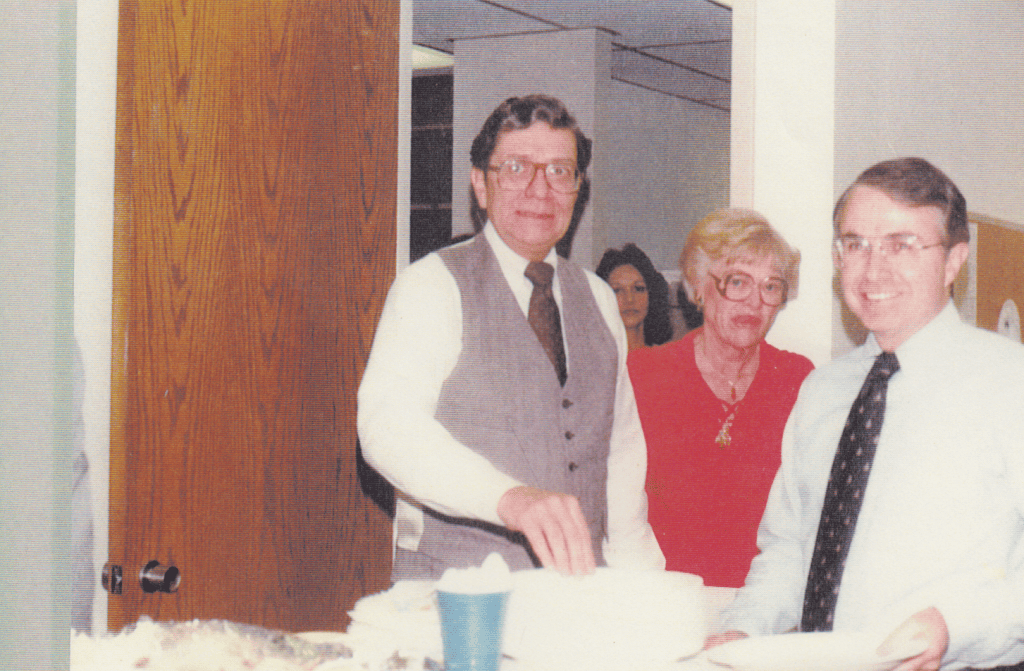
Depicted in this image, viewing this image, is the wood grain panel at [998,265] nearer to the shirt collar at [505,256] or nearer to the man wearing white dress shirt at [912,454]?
the man wearing white dress shirt at [912,454]

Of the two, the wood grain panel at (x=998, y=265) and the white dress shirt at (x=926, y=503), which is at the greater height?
the wood grain panel at (x=998, y=265)

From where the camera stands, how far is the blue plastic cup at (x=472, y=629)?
2.42 feet

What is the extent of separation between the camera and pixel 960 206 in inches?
43.3

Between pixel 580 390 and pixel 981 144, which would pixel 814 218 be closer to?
pixel 981 144

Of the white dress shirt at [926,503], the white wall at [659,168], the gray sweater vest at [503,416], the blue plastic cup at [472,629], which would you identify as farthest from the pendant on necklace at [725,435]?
the white wall at [659,168]

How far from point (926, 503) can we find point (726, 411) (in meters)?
0.51

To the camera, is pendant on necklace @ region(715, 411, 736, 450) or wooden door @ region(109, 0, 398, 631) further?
pendant on necklace @ region(715, 411, 736, 450)

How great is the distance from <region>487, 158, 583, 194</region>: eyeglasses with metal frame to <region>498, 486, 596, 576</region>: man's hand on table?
0.66m

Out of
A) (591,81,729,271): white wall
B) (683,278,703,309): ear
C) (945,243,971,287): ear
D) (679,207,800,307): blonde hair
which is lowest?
(683,278,703,309): ear

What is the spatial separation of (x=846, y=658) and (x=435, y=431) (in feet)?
1.90

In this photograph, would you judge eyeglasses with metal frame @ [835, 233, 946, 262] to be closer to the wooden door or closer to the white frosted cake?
the white frosted cake

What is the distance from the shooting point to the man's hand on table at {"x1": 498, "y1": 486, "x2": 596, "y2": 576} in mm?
868

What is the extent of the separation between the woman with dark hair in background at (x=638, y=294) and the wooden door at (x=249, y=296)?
0.45 meters

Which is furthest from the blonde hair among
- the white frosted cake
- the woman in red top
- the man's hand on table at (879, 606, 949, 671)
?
the white frosted cake
